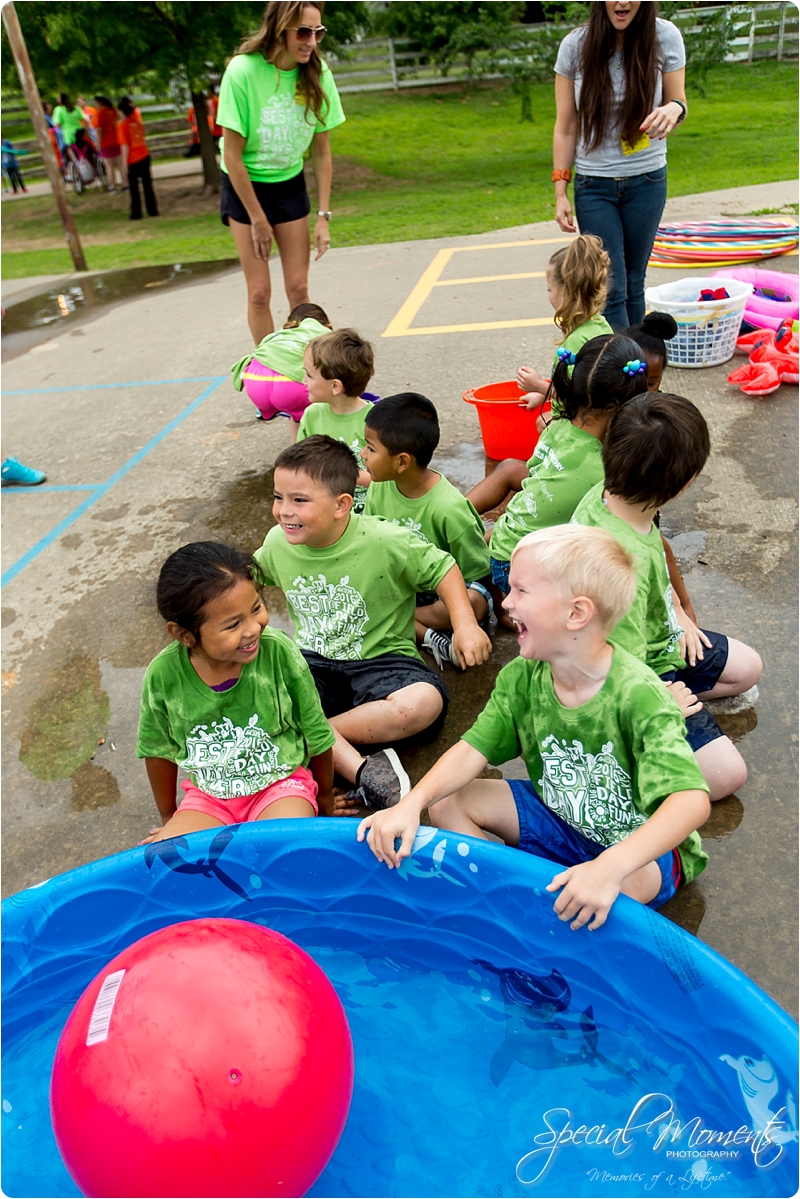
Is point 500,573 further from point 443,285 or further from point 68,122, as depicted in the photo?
point 68,122

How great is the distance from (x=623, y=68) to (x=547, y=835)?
144 inches

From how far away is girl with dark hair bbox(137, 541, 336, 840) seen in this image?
8.25ft

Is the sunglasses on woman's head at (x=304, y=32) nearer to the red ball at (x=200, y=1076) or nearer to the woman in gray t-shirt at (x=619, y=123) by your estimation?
the woman in gray t-shirt at (x=619, y=123)

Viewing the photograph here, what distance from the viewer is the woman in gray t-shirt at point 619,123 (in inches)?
168

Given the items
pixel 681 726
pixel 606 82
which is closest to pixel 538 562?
pixel 681 726

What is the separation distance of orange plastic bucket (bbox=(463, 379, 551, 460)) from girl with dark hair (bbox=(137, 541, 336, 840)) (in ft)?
7.24

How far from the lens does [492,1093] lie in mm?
2168

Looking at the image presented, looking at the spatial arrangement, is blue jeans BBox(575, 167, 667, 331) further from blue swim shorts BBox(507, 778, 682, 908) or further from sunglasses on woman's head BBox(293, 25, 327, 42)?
blue swim shorts BBox(507, 778, 682, 908)

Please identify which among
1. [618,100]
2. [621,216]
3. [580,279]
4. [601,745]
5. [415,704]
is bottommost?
[415,704]

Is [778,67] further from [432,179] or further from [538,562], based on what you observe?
[538,562]

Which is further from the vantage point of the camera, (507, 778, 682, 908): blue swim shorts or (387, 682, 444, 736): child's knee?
(387, 682, 444, 736): child's knee

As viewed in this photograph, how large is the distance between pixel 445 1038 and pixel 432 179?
16167 millimetres

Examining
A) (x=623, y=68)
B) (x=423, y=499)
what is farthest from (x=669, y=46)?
(x=423, y=499)

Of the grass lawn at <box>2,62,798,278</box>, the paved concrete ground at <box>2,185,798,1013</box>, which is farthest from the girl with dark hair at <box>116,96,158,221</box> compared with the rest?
the paved concrete ground at <box>2,185,798,1013</box>
